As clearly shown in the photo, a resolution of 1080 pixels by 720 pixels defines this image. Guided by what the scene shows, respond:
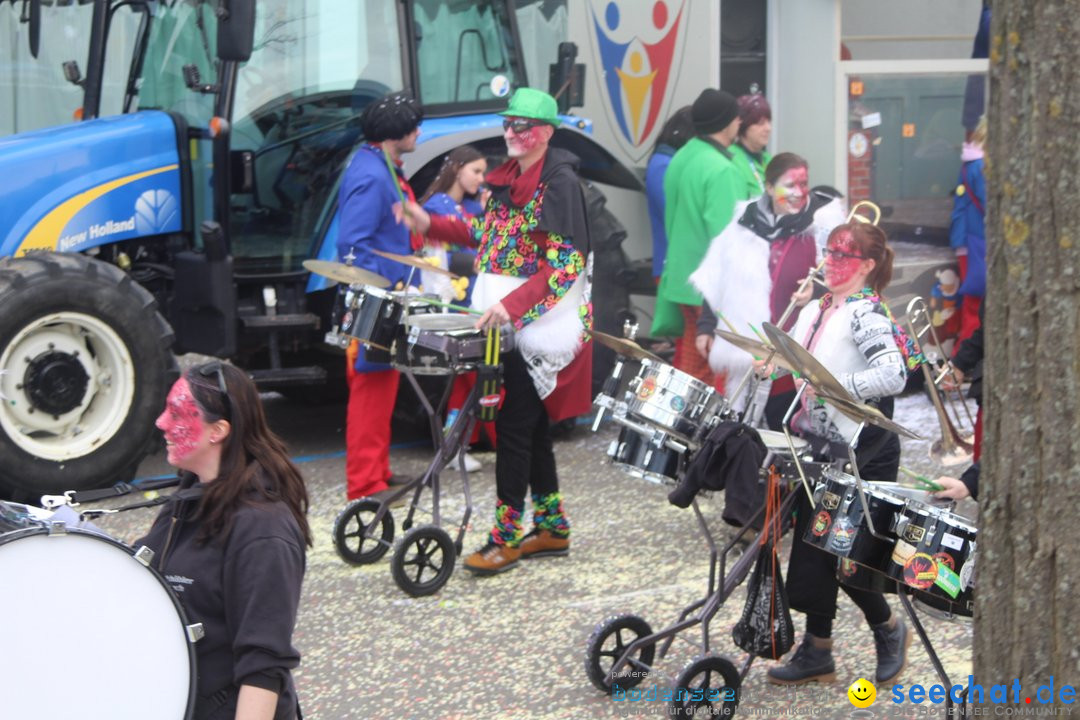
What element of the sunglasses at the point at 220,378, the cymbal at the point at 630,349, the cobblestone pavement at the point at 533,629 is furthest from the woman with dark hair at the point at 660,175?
the sunglasses at the point at 220,378

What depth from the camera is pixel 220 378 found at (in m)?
2.76

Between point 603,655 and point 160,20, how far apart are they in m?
3.87

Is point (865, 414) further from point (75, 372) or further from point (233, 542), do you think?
point (75, 372)

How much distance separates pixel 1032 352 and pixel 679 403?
1892 mm

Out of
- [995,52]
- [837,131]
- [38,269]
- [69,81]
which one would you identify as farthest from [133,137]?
[995,52]

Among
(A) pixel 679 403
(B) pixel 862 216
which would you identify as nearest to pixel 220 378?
(A) pixel 679 403

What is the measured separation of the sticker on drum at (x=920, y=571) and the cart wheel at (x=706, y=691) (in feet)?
2.12

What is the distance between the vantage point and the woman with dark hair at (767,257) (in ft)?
18.8

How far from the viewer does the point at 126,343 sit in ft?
19.9

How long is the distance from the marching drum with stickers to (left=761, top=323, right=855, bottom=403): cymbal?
5.37 feet

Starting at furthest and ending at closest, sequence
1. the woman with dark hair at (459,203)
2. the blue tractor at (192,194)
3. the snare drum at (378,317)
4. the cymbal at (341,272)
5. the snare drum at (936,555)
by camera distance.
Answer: the woman with dark hair at (459,203), the blue tractor at (192,194), the cymbal at (341,272), the snare drum at (378,317), the snare drum at (936,555)

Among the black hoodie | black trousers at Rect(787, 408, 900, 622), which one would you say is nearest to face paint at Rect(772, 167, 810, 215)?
black trousers at Rect(787, 408, 900, 622)

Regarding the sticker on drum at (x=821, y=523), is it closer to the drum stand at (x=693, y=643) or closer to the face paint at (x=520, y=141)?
Result: the drum stand at (x=693, y=643)

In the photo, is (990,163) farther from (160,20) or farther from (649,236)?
(649,236)
